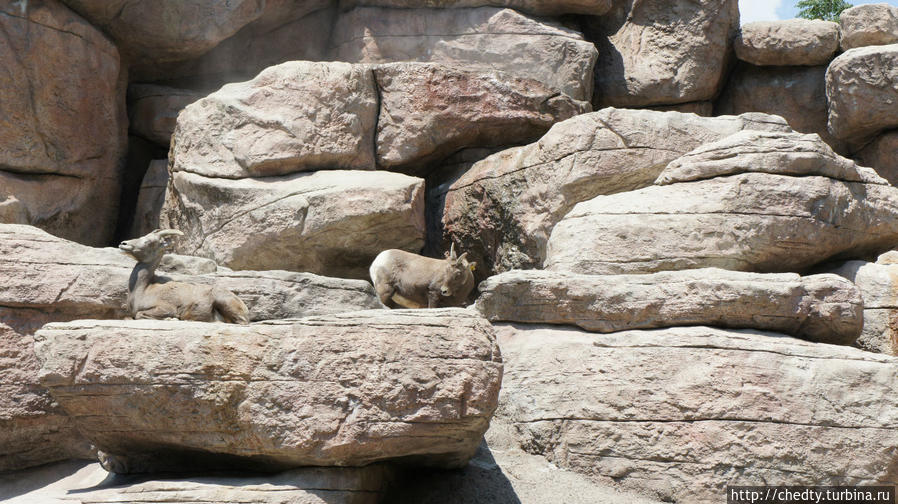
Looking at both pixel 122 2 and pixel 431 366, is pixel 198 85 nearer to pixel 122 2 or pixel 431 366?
pixel 122 2

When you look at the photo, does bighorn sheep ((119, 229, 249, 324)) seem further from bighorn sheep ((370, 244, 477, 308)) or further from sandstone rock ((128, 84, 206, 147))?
sandstone rock ((128, 84, 206, 147))

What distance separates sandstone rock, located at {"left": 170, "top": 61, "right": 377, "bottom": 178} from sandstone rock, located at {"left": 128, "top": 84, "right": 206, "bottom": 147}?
984mm

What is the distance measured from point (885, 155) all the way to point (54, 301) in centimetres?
935

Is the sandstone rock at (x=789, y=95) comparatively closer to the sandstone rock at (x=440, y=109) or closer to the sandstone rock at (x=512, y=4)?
the sandstone rock at (x=512, y=4)

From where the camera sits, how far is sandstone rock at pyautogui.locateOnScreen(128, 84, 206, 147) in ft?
32.7

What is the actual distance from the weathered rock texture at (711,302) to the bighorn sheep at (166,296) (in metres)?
2.11

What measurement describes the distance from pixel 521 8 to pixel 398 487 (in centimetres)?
710

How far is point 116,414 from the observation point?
433 cm

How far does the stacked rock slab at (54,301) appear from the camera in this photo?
565cm

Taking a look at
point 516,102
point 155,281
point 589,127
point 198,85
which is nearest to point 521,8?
point 516,102

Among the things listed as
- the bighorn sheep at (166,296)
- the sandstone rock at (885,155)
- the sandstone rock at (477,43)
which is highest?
→ the sandstone rock at (477,43)

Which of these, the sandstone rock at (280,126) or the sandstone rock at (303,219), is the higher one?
the sandstone rock at (280,126)

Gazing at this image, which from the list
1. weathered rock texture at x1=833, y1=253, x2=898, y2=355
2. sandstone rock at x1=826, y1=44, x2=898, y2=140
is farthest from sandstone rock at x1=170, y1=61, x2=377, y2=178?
sandstone rock at x1=826, y1=44, x2=898, y2=140

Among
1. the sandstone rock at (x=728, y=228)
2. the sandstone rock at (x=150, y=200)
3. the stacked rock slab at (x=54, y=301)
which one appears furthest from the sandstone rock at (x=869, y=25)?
the sandstone rock at (x=150, y=200)
